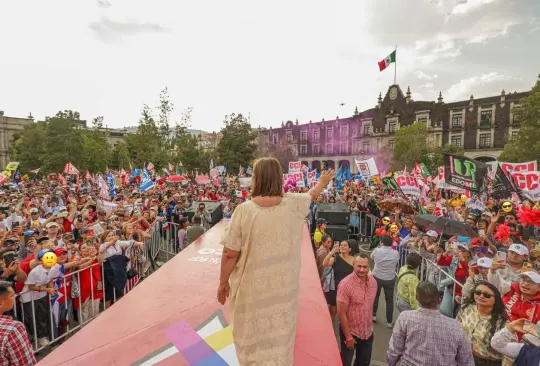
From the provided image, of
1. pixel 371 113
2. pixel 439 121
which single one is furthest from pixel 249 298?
pixel 371 113

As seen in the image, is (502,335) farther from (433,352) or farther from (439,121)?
(439,121)

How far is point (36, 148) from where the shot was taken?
4466cm

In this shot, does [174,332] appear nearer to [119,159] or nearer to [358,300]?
[358,300]

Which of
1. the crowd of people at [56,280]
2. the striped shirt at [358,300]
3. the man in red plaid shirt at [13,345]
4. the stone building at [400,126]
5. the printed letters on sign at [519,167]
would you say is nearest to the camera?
the man in red plaid shirt at [13,345]

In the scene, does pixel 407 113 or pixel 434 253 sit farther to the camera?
pixel 407 113

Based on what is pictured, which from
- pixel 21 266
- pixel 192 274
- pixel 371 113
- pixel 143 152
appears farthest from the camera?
pixel 371 113

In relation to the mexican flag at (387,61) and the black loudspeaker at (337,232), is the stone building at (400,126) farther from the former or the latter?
the black loudspeaker at (337,232)

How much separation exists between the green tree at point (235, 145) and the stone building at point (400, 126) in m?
25.3

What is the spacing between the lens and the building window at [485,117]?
46656 millimetres

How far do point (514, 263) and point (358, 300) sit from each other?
8.36 ft

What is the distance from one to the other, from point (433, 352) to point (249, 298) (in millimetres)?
2036

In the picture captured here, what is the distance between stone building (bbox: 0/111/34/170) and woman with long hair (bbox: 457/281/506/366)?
79694 mm

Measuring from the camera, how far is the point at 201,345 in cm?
244

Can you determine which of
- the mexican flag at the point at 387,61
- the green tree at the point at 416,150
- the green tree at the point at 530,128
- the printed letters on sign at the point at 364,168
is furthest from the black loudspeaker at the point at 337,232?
the green tree at the point at 416,150
